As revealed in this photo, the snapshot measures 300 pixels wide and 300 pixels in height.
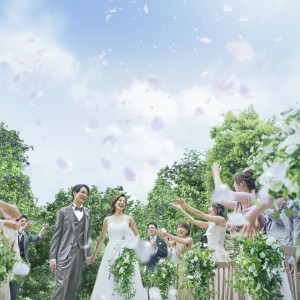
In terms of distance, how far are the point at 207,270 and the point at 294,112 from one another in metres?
2.60

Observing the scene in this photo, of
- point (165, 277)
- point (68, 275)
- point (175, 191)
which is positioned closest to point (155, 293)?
point (165, 277)

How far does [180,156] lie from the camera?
21.3 meters

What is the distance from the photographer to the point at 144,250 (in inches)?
269

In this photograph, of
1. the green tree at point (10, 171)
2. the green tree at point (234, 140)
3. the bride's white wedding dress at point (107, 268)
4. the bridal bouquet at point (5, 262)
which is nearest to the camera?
the bridal bouquet at point (5, 262)

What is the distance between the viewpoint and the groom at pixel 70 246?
565 centimetres

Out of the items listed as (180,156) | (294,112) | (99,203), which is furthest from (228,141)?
→ (294,112)

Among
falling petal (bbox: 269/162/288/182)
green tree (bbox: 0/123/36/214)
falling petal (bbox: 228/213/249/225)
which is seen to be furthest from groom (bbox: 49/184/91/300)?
green tree (bbox: 0/123/36/214)

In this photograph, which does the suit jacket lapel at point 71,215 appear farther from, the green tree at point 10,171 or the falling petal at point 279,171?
the green tree at point 10,171

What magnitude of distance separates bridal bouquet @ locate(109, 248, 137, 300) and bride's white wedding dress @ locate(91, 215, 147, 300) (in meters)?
0.13

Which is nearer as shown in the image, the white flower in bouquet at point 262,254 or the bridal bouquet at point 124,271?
the white flower in bouquet at point 262,254

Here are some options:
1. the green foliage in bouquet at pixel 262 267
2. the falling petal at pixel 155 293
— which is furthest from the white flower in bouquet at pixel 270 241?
the falling petal at pixel 155 293

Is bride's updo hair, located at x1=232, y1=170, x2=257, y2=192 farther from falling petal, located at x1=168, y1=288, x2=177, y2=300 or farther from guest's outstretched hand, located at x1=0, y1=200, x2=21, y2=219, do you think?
falling petal, located at x1=168, y1=288, x2=177, y2=300

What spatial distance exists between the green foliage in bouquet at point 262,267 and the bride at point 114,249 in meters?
3.34

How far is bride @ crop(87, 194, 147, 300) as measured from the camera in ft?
20.3
